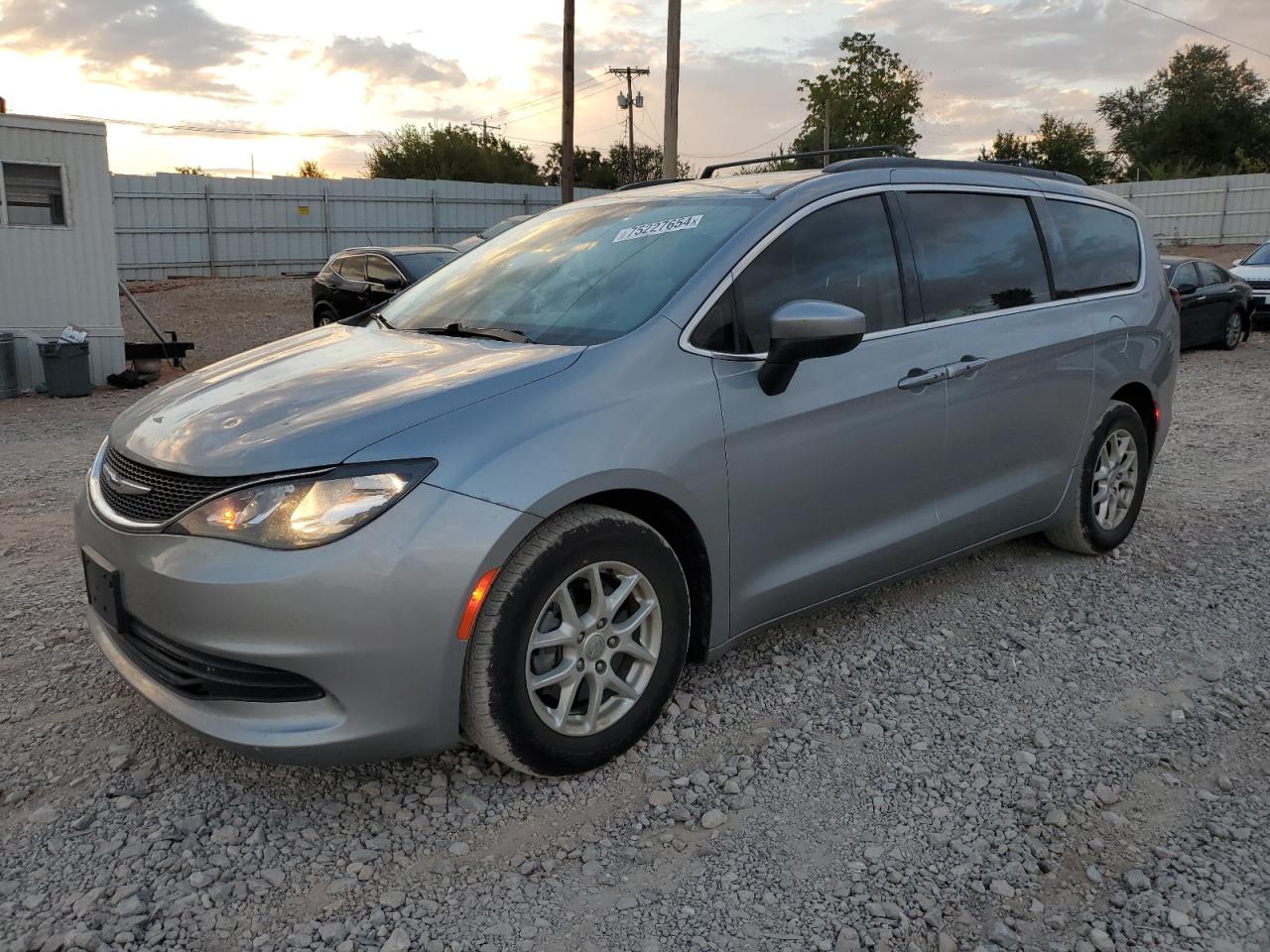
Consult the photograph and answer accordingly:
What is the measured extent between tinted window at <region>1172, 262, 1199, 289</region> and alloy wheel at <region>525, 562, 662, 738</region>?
1343 centimetres

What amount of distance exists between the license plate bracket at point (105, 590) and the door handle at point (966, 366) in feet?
9.36

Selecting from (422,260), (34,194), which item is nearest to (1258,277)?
(422,260)

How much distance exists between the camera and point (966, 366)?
12.9 feet

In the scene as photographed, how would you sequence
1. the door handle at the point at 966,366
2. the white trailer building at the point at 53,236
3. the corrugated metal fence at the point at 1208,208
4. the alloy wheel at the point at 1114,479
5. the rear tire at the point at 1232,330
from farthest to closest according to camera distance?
the corrugated metal fence at the point at 1208,208 → the rear tire at the point at 1232,330 → the white trailer building at the point at 53,236 → the alloy wheel at the point at 1114,479 → the door handle at the point at 966,366

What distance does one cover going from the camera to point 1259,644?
4.04 meters

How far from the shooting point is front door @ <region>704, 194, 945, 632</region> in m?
3.30

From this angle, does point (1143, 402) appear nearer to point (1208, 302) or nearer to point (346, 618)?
point (346, 618)

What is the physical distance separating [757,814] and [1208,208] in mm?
37353

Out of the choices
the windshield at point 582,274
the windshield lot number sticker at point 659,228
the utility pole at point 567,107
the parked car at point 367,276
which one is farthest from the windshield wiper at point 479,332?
the utility pole at point 567,107

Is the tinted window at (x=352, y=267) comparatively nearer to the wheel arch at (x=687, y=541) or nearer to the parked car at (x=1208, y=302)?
the parked car at (x=1208, y=302)

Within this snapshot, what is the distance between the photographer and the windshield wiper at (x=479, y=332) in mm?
3371

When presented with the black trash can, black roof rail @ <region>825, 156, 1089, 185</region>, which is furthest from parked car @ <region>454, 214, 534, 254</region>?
the black trash can

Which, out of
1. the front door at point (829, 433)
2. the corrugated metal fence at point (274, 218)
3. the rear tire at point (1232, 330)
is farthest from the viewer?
the corrugated metal fence at point (274, 218)

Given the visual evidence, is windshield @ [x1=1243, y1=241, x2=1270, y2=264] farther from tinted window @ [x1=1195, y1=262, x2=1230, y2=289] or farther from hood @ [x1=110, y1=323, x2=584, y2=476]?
hood @ [x1=110, y1=323, x2=584, y2=476]
